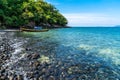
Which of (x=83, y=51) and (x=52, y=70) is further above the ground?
(x=52, y=70)

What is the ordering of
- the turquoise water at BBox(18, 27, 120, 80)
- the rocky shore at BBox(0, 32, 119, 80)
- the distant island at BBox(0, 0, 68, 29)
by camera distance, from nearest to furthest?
the rocky shore at BBox(0, 32, 119, 80), the turquoise water at BBox(18, 27, 120, 80), the distant island at BBox(0, 0, 68, 29)

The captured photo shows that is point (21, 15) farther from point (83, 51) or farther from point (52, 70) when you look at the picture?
point (52, 70)

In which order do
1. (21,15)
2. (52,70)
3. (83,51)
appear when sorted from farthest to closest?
(21,15) → (83,51) → (52,70)

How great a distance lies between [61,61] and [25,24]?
74.8 meters

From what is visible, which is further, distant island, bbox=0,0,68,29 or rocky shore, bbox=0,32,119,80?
distant island, bbox=0,0,68,29

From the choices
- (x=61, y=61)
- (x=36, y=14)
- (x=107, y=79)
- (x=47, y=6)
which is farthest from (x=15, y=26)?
(x=107, y=79)

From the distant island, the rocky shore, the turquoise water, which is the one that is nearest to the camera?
the rocky shore

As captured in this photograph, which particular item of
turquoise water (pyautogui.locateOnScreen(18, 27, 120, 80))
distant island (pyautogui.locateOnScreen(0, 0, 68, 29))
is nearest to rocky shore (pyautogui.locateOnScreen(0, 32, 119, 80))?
turquoise water (pyautogui.locateOnScreen(18, 27, 120, 80))

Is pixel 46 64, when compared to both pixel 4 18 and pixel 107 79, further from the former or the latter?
pixel 4 18

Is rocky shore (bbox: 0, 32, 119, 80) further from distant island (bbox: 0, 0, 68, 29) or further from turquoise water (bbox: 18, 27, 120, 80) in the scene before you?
distant island (bbox: 0, 0, 68, 29)

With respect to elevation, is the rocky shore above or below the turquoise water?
above

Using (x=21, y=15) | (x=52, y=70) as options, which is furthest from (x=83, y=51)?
(x=21, y=15)

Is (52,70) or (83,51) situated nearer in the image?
(52,70)

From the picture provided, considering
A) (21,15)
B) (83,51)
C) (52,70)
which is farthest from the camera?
(21,15)
